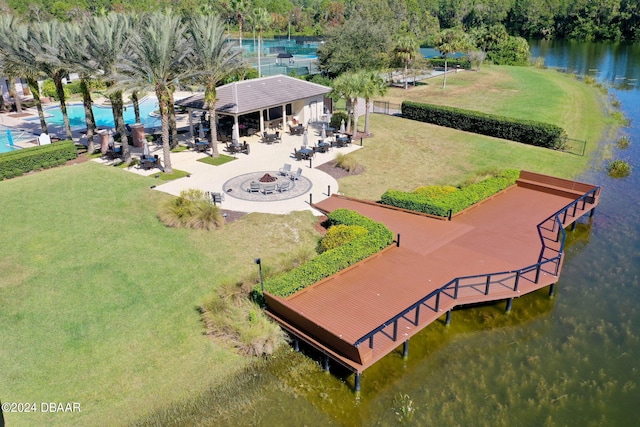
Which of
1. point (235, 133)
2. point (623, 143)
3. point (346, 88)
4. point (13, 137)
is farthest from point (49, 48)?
point (623, 143)

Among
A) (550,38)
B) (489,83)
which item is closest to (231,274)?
(489,83)

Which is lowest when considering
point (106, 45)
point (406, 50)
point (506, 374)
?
point (506, 374)

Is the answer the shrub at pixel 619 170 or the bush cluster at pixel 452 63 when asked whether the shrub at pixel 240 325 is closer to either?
the shrub at pixel 619 170

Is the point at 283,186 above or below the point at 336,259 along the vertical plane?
above

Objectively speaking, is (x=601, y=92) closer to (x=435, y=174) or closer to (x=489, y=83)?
(x=489, y=83)

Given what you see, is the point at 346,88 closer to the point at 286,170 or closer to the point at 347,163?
the point at 347,163

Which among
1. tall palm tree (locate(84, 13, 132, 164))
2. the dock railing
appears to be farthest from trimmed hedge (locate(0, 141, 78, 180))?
the dock railing

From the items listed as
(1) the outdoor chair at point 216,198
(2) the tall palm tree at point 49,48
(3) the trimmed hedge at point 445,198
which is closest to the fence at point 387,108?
(3) the trimmed hedge at point 445,198

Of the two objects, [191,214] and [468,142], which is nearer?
[191,214]
